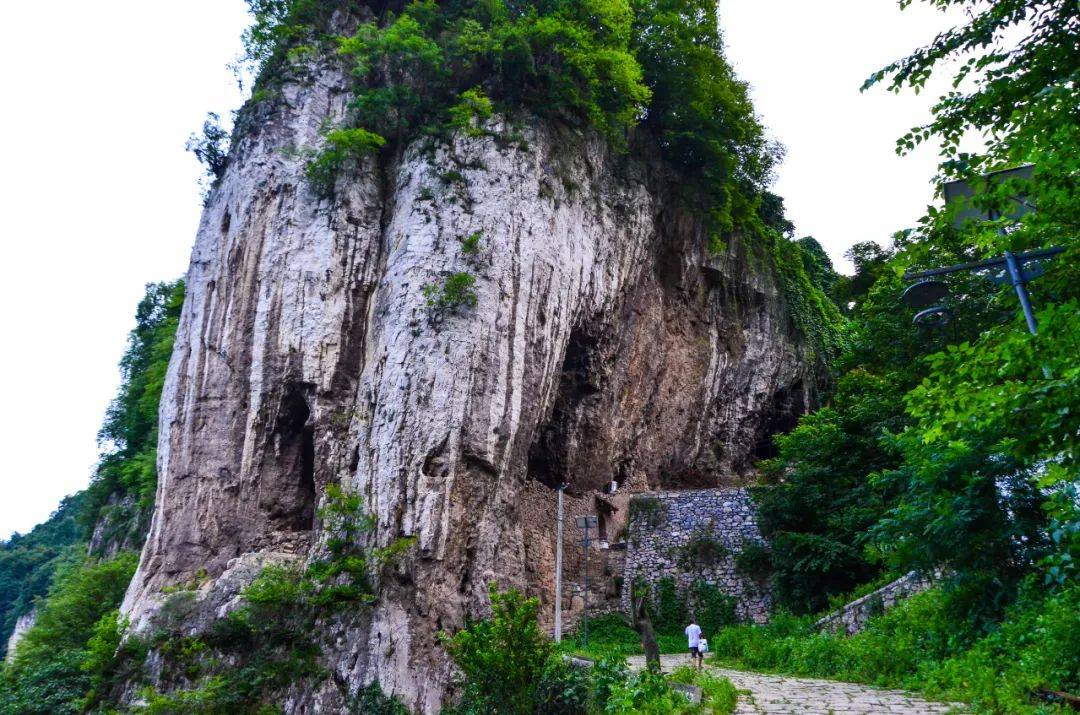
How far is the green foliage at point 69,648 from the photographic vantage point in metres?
18.0

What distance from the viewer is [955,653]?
8.47 m

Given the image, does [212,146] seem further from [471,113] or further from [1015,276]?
[1015,276]

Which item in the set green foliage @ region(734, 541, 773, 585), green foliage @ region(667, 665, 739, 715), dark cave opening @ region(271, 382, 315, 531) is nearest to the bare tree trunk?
green foliage @ region(667, 665, 739, 715)

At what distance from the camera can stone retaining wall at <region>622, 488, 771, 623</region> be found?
742 inches

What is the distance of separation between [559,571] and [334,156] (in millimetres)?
12245

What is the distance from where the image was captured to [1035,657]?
684 cm

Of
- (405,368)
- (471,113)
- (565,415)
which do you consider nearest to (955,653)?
(405,368)

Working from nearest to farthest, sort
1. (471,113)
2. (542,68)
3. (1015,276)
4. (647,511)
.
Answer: (1015,276) → (471,113) → (542,68) → (647,511)

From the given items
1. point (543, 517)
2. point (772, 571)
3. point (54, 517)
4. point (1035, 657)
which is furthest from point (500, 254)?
point (54, 517)

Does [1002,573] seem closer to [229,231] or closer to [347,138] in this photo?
[347,138]

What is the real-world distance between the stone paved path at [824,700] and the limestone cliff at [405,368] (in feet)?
22.7

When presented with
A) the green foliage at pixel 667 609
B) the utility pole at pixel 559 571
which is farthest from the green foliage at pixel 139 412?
the green foliage at pixel 667 609

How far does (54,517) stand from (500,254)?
6782 cm

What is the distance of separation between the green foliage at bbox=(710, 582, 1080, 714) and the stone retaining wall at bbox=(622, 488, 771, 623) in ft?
19.8
